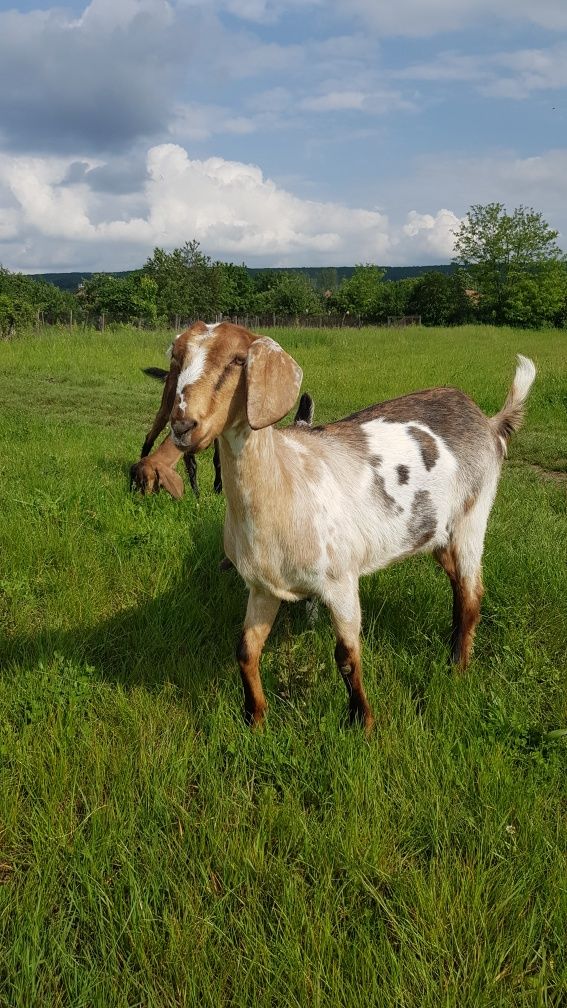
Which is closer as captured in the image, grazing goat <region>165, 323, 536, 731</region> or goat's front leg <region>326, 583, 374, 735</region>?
grazing goat <region>165, 323, 536, 731</region>

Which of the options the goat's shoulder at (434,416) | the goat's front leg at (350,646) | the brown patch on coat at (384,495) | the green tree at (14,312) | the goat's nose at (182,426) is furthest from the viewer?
the green tree at (14,312)

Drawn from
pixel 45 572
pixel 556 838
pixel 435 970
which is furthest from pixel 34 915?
pixel 45 572

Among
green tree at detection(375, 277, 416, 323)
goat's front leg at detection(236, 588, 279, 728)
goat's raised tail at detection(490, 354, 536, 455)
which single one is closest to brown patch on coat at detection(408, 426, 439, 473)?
goat's raised tail at detection(490, 354, 536, 455)

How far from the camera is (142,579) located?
A: 13.9 feet

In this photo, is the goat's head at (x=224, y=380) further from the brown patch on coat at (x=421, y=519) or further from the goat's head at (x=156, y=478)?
the goat's head at (x=156, y=478)

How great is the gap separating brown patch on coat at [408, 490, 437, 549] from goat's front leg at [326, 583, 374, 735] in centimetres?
54

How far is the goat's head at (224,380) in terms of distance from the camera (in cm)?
206

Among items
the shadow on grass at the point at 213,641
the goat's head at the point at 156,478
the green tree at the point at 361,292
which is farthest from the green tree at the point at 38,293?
the shadow on grass at the point at 213,641

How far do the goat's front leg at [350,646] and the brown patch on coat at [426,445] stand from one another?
2.79 ft

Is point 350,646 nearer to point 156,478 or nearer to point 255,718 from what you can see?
point 255,718

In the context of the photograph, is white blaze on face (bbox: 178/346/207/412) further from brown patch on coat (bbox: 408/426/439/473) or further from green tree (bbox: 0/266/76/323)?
green tree (bbox: 0/266/76/323)

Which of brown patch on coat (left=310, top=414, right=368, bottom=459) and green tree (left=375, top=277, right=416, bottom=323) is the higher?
green tree (left=375, top=277, right=416, bottom=323)

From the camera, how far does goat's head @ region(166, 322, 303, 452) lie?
206cm

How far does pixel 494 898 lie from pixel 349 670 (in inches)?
39.5
